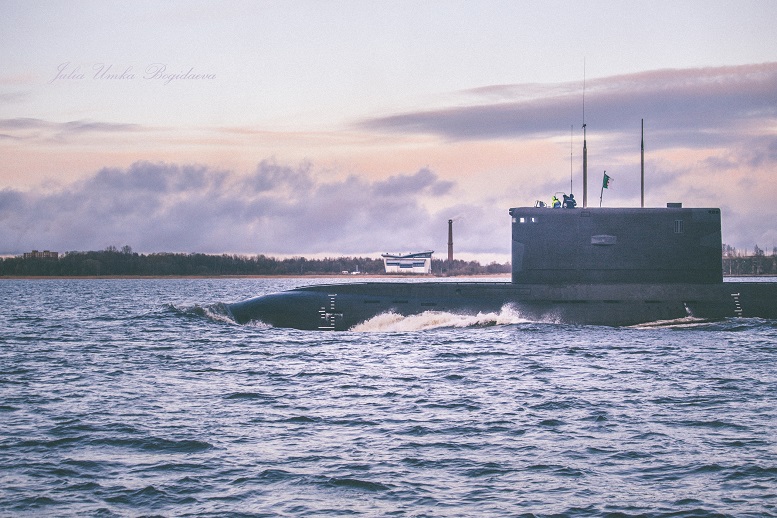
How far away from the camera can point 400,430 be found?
14.0 m

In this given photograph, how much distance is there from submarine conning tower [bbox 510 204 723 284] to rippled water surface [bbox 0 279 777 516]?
445cm

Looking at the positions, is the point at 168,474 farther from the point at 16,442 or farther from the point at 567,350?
the point at 567,350

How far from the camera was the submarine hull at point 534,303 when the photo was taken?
3097 centimetres

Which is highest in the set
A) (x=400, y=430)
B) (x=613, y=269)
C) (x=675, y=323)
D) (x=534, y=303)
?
(x=613, y=269)

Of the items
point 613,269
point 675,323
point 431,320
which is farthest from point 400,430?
point 675,323

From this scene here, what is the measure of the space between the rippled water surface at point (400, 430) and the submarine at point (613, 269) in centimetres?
361

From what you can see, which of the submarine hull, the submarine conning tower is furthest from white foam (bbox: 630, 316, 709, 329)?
the submarine conning tower

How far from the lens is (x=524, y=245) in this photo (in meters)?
31.3

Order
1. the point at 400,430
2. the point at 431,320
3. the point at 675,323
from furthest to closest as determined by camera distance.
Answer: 1. the point at 431,320
2. the point at 675,323
3. the point at 400,430

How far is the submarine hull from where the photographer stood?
31.0 meters

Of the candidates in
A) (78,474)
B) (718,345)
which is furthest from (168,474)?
(718,345)

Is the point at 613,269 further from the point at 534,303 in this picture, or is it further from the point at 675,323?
the point at 534,303

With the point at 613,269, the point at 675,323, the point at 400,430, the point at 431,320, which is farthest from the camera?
the point at 431,320

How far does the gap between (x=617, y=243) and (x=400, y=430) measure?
19.6 meters
